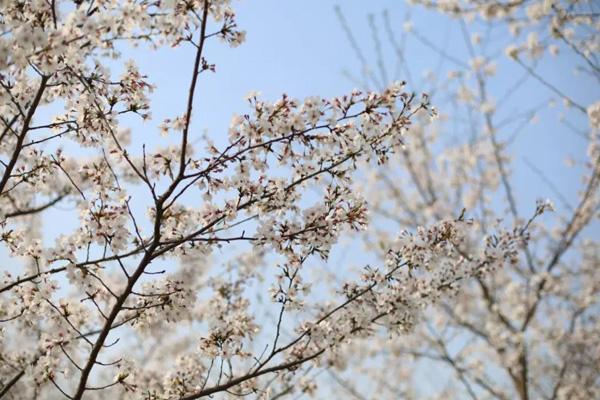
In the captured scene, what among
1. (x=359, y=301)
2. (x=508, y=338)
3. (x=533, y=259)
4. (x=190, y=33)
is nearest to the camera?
(x=190, y=33)

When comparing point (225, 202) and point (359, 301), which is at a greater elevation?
point (225, 202)

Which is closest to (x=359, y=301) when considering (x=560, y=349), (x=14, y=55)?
(x=14, y=55)

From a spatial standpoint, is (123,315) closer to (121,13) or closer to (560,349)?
(121,13)

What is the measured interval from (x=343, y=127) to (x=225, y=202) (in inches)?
32.2

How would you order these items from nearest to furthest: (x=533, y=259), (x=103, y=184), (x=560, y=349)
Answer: (x=103, y=184) < (x=533, y=259) < (x=560, y=349)

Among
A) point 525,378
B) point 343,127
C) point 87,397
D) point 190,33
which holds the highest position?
point 87,397

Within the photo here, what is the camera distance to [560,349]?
9289 millimetres

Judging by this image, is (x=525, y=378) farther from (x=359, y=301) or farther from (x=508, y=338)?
(x=359, y=301)

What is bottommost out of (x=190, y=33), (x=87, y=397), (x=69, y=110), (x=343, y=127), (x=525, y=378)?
(x=525, y=378)

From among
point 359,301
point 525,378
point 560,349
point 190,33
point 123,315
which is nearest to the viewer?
point 190,33

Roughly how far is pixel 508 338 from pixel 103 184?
637cm

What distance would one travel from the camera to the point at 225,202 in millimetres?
2854

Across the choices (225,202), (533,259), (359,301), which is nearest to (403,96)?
(225,202)

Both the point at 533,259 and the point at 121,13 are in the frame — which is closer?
the point at 121,13
